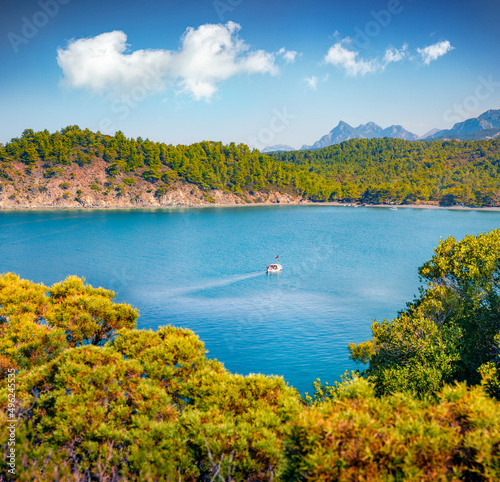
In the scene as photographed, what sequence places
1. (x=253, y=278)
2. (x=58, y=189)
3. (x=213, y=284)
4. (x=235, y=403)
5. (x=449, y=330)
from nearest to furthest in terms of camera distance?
(x=235, y=403) < (x=449, y=330) < (x=213, y=284) < (x=253, y=278) < (x=58, y=189)

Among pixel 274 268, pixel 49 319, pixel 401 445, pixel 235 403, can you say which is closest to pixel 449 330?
pixel 235 403

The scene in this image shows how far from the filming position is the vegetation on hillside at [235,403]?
750 cm

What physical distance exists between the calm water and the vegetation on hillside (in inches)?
440

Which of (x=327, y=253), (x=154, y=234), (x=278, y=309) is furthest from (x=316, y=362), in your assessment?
(x=154, y=234)

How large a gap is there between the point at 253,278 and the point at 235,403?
42094 mm

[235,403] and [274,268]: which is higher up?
[235,403]

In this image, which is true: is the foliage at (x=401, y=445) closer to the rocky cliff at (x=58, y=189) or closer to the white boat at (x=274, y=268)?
the white boat at (x=274, y=268)

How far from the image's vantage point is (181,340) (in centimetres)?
1600

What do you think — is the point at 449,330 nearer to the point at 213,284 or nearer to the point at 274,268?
the point at 213,284

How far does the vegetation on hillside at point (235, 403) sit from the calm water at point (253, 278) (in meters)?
11.2

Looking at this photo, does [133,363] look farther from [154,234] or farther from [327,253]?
[154,234]

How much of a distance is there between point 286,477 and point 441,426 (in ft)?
12.9

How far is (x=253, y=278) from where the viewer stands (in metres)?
55.5

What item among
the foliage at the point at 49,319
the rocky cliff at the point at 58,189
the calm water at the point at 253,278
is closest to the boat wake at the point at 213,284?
the calm water at the point at 253,278
